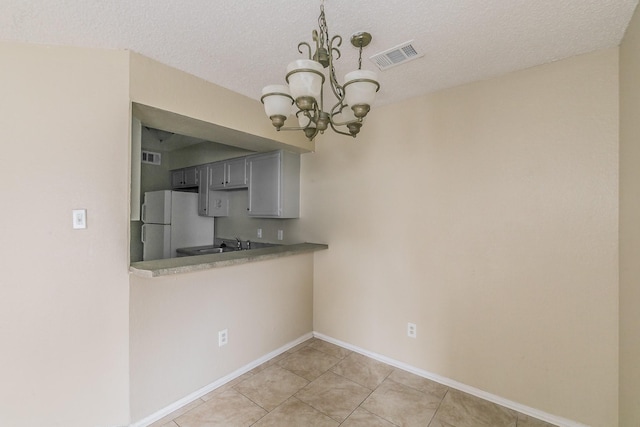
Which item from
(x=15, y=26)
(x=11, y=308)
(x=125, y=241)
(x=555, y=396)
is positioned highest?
(x=15, y=26)

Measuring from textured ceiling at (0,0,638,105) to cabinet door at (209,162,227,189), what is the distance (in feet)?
6.28

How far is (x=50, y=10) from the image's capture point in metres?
1.39

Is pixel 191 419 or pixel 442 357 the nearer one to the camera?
pixel 191 419

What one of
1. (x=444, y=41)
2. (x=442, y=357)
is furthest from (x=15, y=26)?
(x=442, y=357)

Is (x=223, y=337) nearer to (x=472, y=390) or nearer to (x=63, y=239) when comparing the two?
(x=63, y=239)

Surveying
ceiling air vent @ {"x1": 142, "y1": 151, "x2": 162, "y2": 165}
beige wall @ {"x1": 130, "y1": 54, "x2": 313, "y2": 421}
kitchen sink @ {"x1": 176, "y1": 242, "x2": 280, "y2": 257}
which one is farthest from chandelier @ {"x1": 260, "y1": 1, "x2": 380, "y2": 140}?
ceiling air vent @ {"x1": 142, "y1": 151, "x2": 162, "y2": 165}

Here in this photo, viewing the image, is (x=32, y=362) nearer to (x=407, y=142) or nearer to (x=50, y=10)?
(x=50, y=10)

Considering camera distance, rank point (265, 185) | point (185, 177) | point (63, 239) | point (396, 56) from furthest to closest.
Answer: point (185, 177) < point (265, 185) < point (396, 56) < point (63, 239)

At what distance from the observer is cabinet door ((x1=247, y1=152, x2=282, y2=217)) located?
3.15 m

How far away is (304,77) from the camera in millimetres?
1107

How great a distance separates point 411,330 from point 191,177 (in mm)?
3662

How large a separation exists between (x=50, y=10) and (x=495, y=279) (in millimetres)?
3093

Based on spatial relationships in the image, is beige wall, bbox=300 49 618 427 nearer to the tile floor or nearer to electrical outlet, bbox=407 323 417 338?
electrical outlet, bbox=407 323 417 338

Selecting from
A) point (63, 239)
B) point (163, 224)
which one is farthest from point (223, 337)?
point (163, 224)
